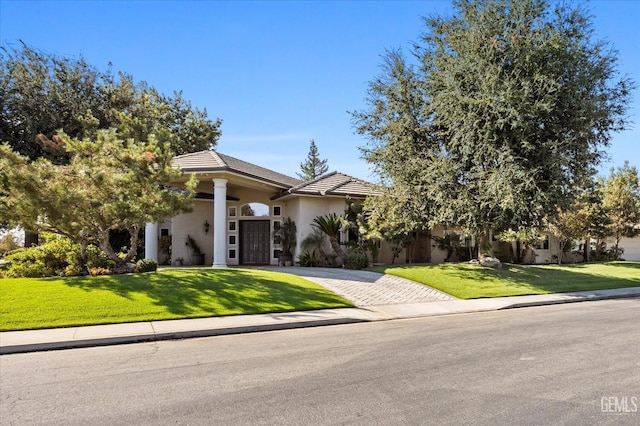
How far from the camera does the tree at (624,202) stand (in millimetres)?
28828

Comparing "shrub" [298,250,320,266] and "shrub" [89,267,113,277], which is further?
"shrub" [298,250,320,266]

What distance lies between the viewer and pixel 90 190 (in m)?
11.8

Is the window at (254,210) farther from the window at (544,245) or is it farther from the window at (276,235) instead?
the window at (544,245)

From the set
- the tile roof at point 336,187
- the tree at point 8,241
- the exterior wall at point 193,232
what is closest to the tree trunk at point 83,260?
the exterior wall at point 193,232

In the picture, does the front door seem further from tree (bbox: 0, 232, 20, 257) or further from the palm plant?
tree (bbox: 0, 232, 20, 257)

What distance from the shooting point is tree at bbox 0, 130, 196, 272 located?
36.0 ft

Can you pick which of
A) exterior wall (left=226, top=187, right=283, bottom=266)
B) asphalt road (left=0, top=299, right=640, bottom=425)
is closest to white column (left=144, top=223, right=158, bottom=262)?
exterior wall (left=226, top=187, right=283, bottom=266)

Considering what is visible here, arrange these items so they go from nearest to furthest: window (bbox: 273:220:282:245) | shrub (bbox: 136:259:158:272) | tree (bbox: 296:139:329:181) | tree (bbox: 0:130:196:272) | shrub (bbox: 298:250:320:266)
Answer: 1. tree (bbox: 0:130:196:272)
2. shrub (bbox: 136:259:158:272)
3. shrub (bbox: 298:250:320:266)
4. window (bbox: 273:220:282:245)
5. tree (bbox: 296:139:329:181)

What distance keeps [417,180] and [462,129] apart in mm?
2696

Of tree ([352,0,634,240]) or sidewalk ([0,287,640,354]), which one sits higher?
tree ([352,0,634,240])

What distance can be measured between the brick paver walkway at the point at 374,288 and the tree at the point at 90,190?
5.76 m

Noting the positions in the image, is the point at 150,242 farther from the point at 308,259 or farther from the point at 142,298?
the point at 142,298

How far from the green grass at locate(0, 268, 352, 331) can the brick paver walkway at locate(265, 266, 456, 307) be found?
34.0 inches

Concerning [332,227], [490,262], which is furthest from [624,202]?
[332,227]
